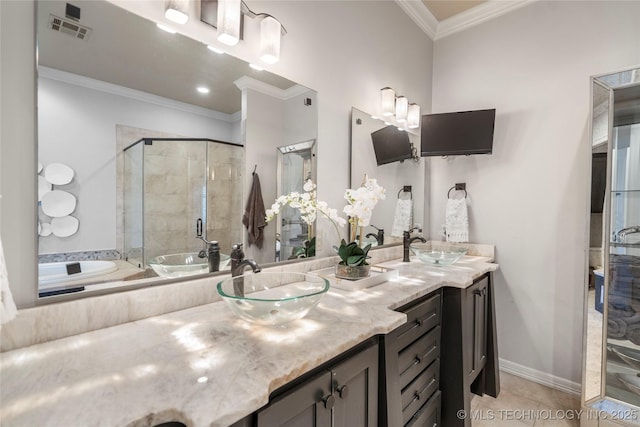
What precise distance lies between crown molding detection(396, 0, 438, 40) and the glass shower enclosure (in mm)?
2084

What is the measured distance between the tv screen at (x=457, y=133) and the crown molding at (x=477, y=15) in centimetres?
90

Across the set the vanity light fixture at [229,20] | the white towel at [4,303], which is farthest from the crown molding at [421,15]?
the white towel at [4,303]

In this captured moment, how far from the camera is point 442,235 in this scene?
281 centimetres

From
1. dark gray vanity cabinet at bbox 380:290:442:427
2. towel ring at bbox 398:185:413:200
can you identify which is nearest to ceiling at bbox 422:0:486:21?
towel ring at bbox 398:185:413:200

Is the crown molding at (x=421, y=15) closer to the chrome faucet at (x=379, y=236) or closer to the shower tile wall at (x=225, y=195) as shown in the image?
the chrome faucet at (x=379, y=236)

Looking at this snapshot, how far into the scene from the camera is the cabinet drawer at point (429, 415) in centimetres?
138

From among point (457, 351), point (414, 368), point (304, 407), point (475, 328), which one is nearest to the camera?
point (304, 407)

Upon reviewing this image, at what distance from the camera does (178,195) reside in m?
1.26

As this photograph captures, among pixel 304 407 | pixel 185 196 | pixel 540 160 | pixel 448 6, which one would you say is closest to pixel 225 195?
pixel 185 196

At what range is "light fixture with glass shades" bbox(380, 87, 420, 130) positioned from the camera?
2277mm

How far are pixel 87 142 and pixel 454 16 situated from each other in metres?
3.06

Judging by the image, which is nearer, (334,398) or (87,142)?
(334,398)

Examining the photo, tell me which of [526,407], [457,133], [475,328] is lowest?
[526,407]

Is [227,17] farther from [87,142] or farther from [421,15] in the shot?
[421,15]
